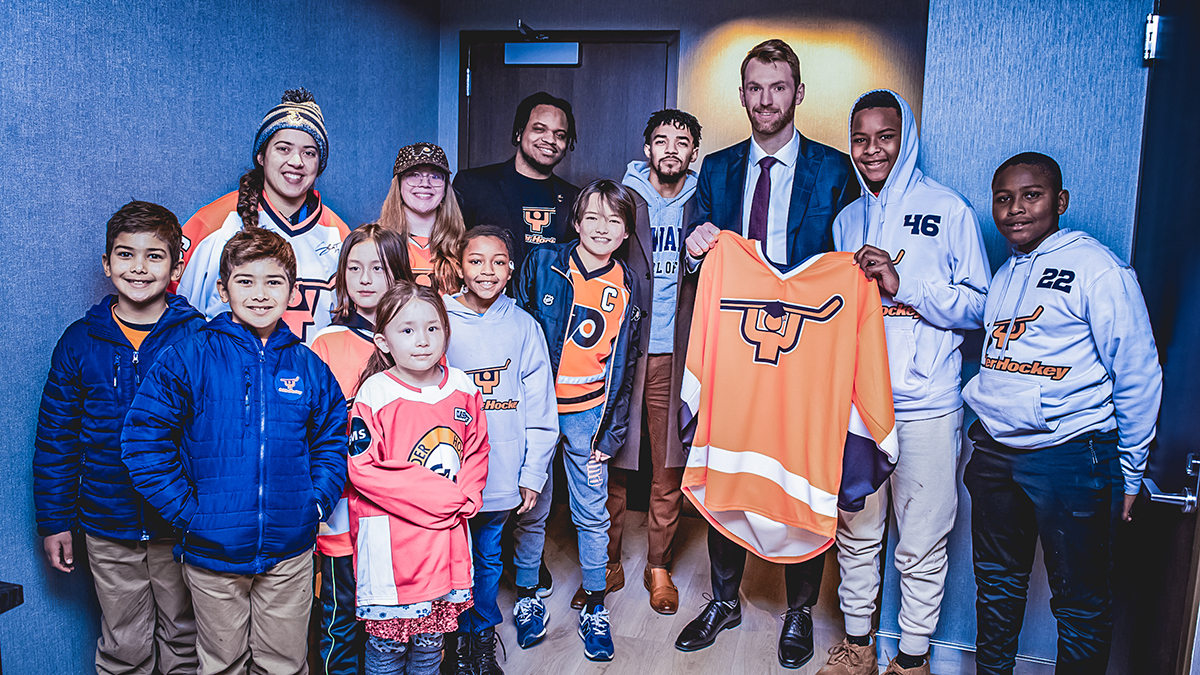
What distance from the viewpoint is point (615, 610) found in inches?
105

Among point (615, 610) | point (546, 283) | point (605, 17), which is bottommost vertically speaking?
point (615, 610)

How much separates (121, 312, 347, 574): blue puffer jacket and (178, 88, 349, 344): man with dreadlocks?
448 millimetres

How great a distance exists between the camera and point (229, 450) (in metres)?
1.69

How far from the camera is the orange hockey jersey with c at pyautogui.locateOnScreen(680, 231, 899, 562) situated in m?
2.04

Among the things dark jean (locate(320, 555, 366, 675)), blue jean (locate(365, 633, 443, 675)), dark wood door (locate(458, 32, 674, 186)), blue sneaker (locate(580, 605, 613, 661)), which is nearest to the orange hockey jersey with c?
blue sneaker (locate(580, 605, 613, 661))

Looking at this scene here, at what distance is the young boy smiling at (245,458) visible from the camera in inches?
→ 65.2

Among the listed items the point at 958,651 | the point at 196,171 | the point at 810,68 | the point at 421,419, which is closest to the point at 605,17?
the point at 810,68

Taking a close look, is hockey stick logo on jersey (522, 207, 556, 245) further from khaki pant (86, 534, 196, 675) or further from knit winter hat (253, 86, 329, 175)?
khaki pant (86, 534, 196, 675)

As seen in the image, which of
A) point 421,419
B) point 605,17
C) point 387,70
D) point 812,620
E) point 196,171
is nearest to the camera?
Answer: point 421,419

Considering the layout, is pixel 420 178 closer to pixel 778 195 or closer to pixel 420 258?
pixel 420 258

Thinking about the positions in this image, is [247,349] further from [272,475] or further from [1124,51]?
[1124,51]

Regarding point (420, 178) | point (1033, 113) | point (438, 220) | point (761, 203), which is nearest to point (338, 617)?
point (438, 220)

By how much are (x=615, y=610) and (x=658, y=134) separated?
5.48 ft

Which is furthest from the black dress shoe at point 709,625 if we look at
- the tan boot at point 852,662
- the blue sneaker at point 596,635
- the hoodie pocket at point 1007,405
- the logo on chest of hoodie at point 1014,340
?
the logo on chest of hoodie at point 1014,340
